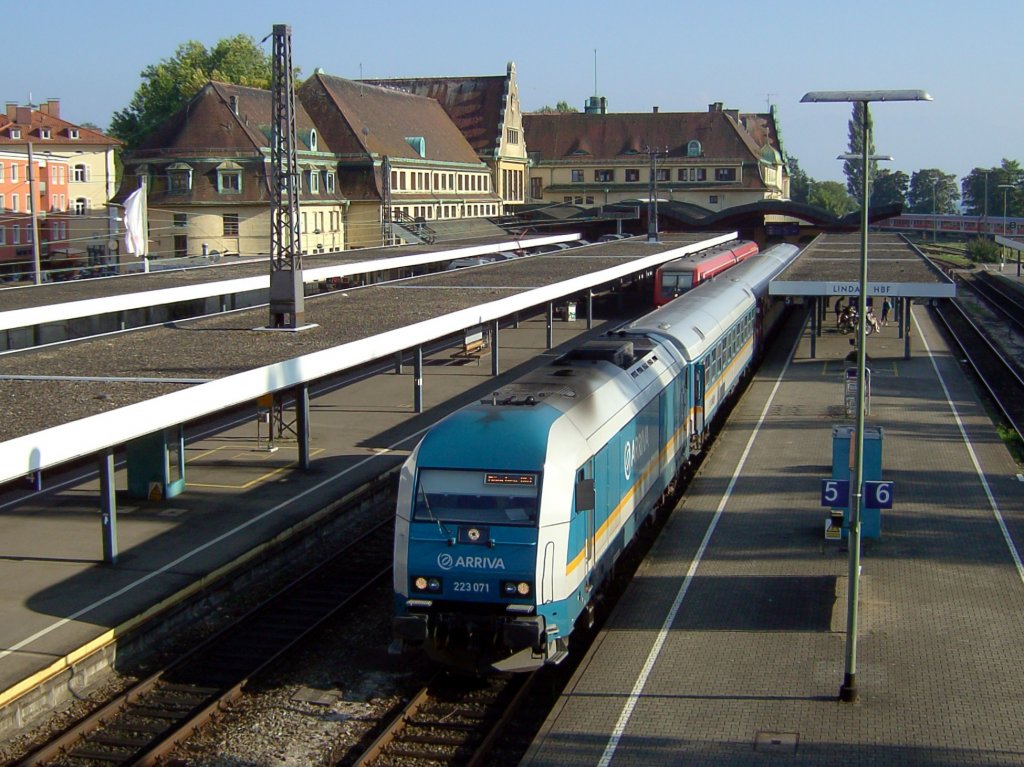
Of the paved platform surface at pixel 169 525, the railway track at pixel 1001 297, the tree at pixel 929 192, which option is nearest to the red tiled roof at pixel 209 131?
the paved platform surface at pixel 169 525

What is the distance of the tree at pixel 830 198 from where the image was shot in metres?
160

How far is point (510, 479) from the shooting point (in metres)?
12.1

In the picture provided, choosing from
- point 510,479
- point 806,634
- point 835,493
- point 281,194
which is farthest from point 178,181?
point 806,634

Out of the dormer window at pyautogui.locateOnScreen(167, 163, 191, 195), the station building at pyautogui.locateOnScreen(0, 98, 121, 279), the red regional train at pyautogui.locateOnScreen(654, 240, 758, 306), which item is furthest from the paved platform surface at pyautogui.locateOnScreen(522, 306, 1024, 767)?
the dormer window at pyautogui.locateOnScreen(167, 163, 191, 195)

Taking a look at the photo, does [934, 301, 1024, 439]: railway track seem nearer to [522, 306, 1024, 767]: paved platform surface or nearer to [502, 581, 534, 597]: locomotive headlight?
[522, 306, 1024, 767]: paved platform surface

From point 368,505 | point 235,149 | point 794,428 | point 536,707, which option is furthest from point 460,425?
point 235,149

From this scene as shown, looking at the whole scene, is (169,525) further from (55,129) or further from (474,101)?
(474,101)

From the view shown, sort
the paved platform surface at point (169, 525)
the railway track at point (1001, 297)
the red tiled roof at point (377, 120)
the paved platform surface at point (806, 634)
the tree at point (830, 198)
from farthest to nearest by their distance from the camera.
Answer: the tree at point (830, 198) < the red tiled roof at point (377, 120) < the railway track at point (1001, 297) < the paved platform surface at point (169, 525) < the paved platform surface at point (806, 634)

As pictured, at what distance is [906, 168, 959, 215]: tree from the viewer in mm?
172875

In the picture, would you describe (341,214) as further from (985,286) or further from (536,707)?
(536,707)

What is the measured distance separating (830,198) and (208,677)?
161507 millimetres

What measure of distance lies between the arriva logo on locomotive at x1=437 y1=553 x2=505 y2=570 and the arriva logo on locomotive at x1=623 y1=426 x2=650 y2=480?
3.49 meters

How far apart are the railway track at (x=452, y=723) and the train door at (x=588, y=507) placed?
4.72 ft

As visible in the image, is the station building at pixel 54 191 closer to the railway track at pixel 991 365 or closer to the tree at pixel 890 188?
the railway track at pixel 991 365
